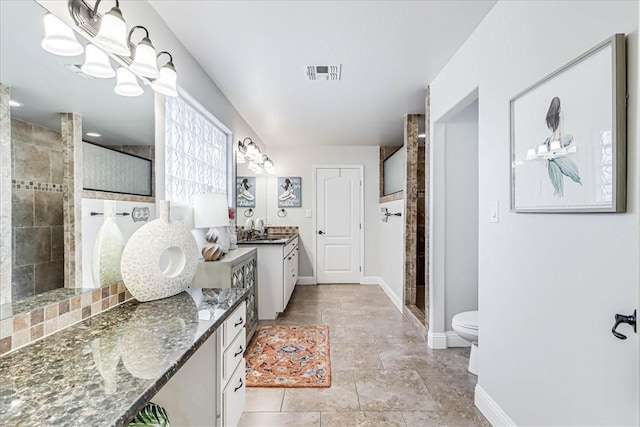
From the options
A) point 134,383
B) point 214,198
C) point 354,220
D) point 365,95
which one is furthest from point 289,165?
point 134,383

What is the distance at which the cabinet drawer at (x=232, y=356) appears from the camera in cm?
146

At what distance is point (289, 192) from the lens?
5.52 metres

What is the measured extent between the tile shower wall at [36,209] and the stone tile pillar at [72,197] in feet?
0.07

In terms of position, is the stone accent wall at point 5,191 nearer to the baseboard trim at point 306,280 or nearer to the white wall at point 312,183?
the white wall at point 312,183

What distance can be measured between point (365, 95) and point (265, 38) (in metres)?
1.36

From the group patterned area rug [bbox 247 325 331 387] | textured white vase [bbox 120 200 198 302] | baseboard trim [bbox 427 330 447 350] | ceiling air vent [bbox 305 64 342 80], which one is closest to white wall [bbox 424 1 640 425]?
baseboard trim [bbox 427 330 447 350]

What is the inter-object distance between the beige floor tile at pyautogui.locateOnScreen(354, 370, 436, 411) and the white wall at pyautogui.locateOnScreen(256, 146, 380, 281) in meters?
3.18

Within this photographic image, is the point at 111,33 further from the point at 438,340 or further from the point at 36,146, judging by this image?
the point at 438,340

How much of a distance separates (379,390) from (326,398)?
0.37 m

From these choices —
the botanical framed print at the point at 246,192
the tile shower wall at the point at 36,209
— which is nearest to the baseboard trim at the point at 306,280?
the botanical framed print at the point at 246,192

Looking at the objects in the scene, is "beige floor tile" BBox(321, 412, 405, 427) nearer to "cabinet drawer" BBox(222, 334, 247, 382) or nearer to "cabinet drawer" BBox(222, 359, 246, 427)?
"cabinet drawer" BBox(222, 359, 246, 427)

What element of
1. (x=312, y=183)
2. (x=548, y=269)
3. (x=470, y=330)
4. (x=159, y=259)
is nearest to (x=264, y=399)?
(x=159, y=259)

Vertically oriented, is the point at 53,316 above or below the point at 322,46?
below

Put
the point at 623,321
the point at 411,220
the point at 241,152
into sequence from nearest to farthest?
1. the point at 623,321
2. the point at 411,220
3. the point at 241,152
